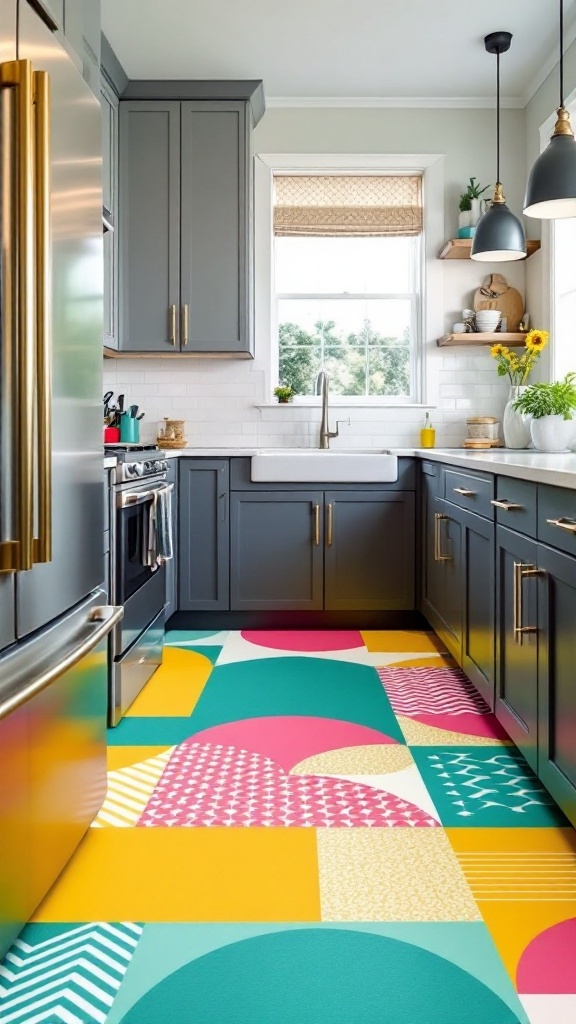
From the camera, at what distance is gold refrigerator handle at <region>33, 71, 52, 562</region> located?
1.36m

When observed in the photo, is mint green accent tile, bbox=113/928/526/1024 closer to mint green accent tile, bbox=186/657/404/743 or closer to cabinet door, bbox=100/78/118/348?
mint green accent tile, bbox=186/657/404/743

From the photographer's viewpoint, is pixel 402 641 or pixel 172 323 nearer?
pixel 402 641

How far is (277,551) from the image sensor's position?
13.7ft

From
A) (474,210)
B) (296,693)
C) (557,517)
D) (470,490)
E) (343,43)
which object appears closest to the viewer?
(557,517)

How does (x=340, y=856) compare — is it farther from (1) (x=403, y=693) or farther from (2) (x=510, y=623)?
(1) (x=403, y=693)

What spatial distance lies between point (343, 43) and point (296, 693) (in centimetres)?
304

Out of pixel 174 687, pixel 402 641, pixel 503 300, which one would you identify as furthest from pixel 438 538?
pixel 503 300

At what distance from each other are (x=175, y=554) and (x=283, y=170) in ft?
7.37

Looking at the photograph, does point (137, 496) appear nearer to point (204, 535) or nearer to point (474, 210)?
point (204, 535)

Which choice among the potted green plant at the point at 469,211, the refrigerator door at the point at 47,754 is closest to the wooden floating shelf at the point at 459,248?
the potted green plant at the point at 469,211

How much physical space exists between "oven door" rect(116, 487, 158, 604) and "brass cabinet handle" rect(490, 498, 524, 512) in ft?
3.85

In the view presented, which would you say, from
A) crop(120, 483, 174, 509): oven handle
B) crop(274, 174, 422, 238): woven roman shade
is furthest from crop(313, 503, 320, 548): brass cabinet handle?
crop(274, 174, 422, 238): woven roman shade

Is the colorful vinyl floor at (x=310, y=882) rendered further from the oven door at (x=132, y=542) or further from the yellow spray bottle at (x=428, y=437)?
the yellow spray bottle at (x=428, y=437)

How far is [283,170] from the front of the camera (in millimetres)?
4641
